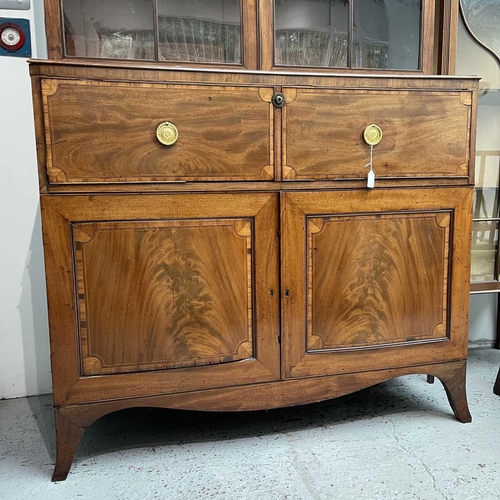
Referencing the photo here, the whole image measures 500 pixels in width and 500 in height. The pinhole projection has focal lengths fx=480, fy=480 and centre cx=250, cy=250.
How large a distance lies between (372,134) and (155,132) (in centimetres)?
55

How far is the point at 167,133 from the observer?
1.13m

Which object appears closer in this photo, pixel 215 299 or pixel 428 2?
pixel 215 299

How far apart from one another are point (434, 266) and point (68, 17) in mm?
1208

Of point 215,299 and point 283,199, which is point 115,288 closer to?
point 215,299

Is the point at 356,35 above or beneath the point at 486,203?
above

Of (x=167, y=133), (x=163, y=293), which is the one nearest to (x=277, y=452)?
(x=163, y=293)

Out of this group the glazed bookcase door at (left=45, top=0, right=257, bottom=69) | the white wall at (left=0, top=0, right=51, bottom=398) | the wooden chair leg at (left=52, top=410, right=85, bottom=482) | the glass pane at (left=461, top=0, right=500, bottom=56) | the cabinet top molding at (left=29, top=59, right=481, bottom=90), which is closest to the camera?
the cabinet top molding at (left=29, top=59, right=481, bottom=90)

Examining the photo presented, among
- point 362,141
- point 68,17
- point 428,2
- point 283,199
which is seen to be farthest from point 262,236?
point 428,2

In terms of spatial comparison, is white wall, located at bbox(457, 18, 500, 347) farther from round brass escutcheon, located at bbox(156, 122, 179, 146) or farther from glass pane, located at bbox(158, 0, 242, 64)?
round brass escutcheon, located at bbox(156, 122, 179, 146)

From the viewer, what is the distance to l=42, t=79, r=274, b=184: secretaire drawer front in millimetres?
1076

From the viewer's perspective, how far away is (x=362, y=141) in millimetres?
1244

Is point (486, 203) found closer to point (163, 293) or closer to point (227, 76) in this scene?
point (227, 76)

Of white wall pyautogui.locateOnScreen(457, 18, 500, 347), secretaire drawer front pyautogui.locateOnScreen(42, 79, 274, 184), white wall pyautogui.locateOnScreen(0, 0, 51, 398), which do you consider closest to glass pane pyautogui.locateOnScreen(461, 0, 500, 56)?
white wall pyautogui.locateOnScreen(457, 18, 500, 347)

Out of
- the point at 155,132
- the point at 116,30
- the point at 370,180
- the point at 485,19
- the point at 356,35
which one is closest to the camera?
the point at 155,132
